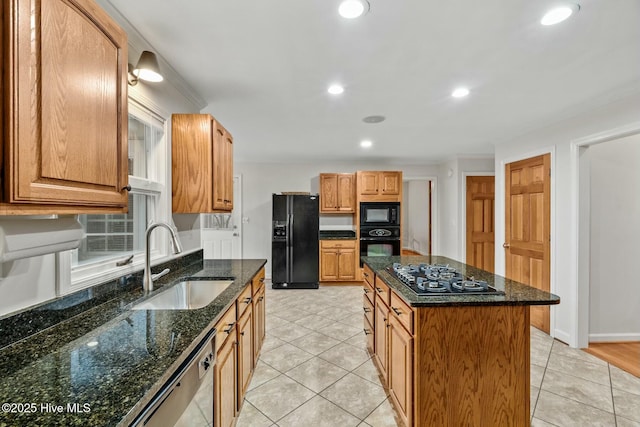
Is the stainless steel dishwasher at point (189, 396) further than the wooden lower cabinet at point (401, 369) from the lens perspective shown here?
No

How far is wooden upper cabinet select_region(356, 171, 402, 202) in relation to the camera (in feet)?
16.9

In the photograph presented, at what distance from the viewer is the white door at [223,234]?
17.9 feet

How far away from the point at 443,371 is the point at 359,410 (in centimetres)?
74

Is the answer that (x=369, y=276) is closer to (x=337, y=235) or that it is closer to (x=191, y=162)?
(x=191, y=162)

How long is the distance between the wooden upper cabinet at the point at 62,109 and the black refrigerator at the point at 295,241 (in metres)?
3.69

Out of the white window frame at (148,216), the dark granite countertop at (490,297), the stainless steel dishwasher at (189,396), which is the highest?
the white window frame at (148,216)

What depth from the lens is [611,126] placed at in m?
2.54

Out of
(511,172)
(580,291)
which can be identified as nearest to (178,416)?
(580,291)

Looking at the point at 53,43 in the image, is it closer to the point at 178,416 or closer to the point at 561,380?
the point at 178,416

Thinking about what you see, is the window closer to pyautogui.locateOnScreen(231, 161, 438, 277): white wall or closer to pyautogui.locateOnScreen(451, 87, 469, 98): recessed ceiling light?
pyautogui.locateOnScreen(451, 87, 469, 98): recessed ceiling light

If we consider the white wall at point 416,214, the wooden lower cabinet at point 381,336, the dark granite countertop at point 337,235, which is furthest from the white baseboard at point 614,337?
the white wall at point 416,214

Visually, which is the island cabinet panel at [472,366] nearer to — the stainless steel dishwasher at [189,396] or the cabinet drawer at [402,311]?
the cabinet drawer at [402,311]

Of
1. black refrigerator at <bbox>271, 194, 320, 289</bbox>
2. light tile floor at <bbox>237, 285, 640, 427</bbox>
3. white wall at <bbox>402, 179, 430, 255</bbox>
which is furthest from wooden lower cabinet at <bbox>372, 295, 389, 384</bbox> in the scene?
white wall at <bbox>402, 179, 430, 255</bbox>

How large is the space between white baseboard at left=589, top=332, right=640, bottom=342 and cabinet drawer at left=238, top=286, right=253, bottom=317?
3.51 meters
